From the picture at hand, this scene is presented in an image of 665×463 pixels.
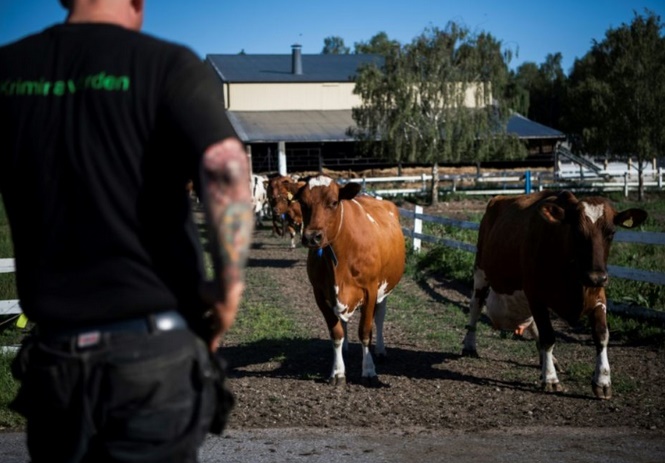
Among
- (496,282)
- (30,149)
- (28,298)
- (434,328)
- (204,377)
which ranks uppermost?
(30,149)

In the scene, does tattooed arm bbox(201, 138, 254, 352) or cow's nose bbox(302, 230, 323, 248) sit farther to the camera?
cow's nose bbox(302, 230, 323, 248)

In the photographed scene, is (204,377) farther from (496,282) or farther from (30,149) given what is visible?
(496,282)

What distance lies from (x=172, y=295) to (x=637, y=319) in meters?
9.33

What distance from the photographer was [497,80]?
41594 millimetres

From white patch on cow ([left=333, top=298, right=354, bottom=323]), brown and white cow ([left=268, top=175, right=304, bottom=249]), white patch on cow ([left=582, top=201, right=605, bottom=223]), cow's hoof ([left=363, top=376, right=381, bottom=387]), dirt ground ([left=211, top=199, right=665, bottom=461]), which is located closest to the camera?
dirt ground ([left=211, top=199, right=665, bottom=461])

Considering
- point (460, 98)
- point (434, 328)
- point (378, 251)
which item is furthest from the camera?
point (460, 98)

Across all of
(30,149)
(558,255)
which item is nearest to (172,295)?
(30,149)

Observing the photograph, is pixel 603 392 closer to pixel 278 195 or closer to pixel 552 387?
pixel 552 387

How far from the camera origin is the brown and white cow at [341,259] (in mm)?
8648

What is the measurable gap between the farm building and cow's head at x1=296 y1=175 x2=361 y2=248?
1459 inches

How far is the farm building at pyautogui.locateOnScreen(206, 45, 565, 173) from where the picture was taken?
49.4 meters

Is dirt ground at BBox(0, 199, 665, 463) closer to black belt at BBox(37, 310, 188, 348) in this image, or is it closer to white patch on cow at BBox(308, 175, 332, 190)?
white patch on cow at BBox(308, 175, 332, 190)

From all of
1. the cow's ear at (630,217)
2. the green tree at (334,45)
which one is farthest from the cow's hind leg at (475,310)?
the green tree at (334,45)

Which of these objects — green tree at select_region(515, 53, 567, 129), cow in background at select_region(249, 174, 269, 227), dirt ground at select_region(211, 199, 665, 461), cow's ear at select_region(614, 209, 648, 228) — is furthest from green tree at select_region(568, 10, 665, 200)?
green tree at select_region(515, 53, 567, 129)
